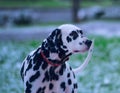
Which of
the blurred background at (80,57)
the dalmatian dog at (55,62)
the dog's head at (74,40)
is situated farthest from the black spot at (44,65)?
the blurred background at (80,57)

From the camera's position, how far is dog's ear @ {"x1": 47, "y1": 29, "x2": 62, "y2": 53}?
1752 mm

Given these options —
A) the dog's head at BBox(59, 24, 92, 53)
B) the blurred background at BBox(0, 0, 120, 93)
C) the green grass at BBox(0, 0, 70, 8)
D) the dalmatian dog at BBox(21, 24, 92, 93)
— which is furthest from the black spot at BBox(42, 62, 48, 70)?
the green grass at BBox(0, 0, 70, 8)

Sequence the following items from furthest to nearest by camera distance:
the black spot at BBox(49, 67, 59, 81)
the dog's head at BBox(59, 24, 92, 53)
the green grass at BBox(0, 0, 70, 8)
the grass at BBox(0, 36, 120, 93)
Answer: the green grass at BBox(0, 0, 70, 8) → the grass at BBox(0, 36, 120, 93) → the black spot at BBox(49, 67, 59, 81) → the dog's head at BBox(59, 24, 92, 53)

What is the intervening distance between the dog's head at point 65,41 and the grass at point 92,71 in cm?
158

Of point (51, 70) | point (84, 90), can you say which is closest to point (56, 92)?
point (51, 70)

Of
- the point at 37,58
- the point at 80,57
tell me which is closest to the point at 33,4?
the point at 80,57

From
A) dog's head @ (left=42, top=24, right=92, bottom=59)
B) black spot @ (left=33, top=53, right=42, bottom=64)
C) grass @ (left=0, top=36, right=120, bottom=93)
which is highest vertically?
dog's head @ (left=42, top=24, right=92, bottom=59)

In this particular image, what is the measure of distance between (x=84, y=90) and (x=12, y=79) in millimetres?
716

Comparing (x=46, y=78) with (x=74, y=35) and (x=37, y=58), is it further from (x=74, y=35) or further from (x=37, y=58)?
(x=74, y=35)

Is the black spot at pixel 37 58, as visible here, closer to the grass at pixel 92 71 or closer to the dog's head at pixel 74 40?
the dog's head at pixel 74 40

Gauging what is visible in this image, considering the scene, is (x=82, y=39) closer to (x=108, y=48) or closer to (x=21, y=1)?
(x=108, y=48)

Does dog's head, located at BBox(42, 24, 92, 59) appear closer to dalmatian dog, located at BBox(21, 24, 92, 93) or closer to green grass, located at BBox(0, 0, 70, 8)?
dalmatian dog, located at BBox(21, 24, 92, 93)

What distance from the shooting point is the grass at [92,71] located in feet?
11.7

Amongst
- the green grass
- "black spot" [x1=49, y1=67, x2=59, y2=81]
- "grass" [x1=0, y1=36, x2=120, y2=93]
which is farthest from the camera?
the green grass
